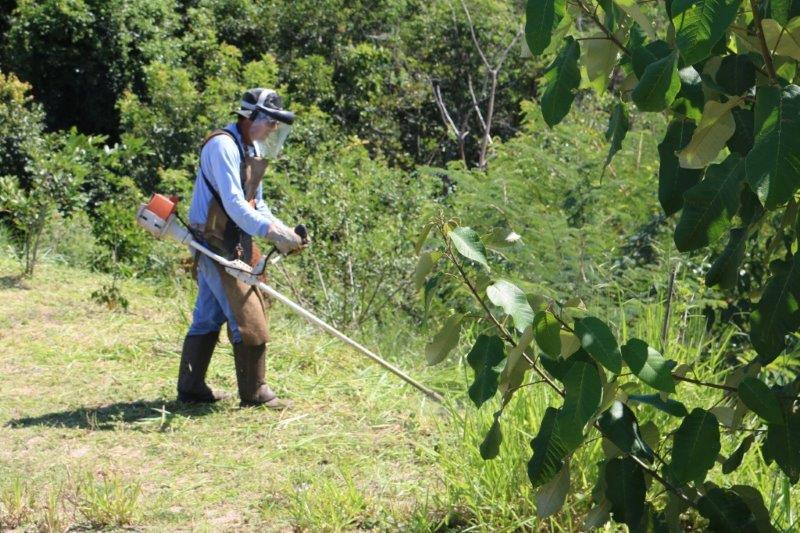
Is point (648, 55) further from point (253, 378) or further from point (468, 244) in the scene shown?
point (253, 378)

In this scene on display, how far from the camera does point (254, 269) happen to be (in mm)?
6414

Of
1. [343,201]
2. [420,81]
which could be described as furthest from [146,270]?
[420,81]

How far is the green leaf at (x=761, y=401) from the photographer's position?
7.84ft

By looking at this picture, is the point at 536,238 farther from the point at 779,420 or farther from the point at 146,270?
the point at 779,420

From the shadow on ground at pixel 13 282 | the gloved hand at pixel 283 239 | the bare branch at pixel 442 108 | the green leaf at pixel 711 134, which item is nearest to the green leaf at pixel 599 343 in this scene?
the green leaf at pixel 711 134

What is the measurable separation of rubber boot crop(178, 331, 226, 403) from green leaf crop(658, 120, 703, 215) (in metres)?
4.62

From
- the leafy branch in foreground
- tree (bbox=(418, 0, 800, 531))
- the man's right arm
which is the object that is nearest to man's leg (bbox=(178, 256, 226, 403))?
the man's right arm

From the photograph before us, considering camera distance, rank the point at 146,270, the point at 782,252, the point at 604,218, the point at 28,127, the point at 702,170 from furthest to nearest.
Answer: the point at 28,127 < the point at 146,270 < the point at 604,218 < the point at 782,252 < the point at 702,170

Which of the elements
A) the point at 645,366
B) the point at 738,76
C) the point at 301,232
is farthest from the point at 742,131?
the point at 301,232

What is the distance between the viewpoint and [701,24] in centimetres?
192

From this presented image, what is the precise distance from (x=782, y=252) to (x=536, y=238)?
5.46ft

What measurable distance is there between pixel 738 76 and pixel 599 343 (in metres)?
0.65

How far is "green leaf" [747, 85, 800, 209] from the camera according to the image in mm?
1883

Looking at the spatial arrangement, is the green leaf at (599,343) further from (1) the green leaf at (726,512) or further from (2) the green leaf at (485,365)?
(1) the green leaf at (726,512)
